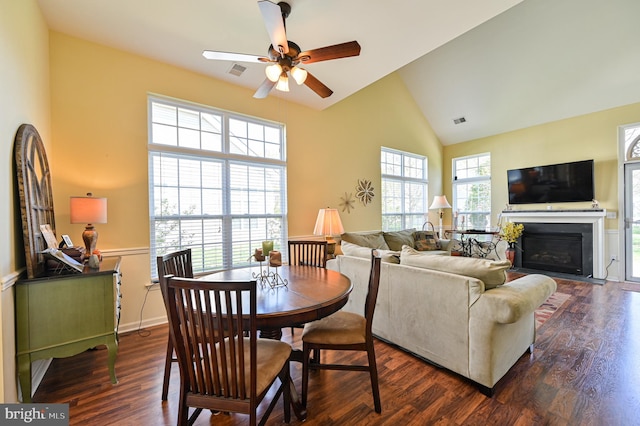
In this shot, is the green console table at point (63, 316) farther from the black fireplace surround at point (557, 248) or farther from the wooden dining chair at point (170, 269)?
the black fireplace surround at point (557, 248)

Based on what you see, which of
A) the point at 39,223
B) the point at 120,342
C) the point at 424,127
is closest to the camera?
the point at 39,223

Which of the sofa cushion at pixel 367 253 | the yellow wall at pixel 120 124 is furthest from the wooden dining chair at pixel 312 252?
the yellow wall at pixel 120 124

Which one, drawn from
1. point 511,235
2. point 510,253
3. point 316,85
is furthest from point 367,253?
point 510,253

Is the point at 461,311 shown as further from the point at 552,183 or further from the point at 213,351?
the point at 552,183

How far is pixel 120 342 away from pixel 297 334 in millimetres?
1798

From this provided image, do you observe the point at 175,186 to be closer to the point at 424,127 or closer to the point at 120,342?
the point at 120,342

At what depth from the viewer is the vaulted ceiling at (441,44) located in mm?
2545

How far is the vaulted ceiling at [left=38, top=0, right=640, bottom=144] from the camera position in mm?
2545

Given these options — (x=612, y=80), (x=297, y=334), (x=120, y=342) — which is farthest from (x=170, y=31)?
(x=612, y=80)

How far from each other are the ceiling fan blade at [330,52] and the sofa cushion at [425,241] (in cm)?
395

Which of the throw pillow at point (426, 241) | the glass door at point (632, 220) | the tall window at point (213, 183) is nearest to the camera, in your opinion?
the tall window at point (213, 183)

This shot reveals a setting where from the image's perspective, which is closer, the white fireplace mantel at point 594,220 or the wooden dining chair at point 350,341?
the wooden dining chair at point 350,341

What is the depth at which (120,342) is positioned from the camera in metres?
2.75

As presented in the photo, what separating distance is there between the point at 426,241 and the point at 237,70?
14.6ft
